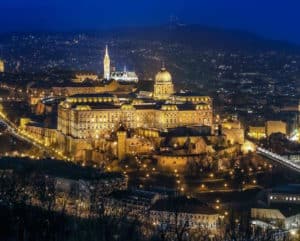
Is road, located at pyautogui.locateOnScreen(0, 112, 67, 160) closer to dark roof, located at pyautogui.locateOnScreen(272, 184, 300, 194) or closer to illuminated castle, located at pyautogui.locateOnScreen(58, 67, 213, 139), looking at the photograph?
illuminated castle, located at pyautogui.locateOnScreen(58, 67, 213, 139)

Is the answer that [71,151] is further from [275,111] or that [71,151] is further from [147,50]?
[147,50]

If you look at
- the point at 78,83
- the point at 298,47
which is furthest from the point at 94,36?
the point at 78,83

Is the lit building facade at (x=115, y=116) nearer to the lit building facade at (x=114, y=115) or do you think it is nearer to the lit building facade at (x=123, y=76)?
the lit building facade at (x=114, y=115)

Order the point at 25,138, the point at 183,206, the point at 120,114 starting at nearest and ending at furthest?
the point at 183,206 < the point at 120,114 < the point at 25,138

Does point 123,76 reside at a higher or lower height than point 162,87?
higher

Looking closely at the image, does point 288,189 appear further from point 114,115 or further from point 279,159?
point 114,115

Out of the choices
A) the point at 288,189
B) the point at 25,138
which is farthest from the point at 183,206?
the point at 25,138

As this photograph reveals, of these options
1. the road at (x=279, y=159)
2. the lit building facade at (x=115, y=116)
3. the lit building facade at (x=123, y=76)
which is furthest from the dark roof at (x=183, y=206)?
the lit building facade at (x=123, y=76)

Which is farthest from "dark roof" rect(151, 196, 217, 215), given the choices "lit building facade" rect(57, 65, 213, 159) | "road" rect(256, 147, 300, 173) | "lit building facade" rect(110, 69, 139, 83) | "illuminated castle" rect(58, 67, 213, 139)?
"lit building facade" rect(110, 69, 139, 83)

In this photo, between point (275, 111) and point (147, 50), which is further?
point (147, 50)
